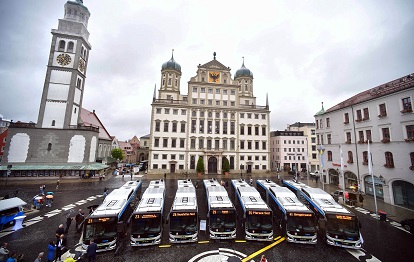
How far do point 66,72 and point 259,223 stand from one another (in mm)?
46973

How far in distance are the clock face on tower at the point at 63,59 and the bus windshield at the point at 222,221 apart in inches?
1796

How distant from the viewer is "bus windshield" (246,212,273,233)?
37.1 ft

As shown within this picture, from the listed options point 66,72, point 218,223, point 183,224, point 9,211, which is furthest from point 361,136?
point 66,72

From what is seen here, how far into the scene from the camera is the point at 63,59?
3759 centimetres

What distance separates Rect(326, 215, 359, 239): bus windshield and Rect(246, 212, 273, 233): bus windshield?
3.84m

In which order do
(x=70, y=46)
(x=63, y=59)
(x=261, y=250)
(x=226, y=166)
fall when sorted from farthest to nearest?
(x=226, y=166) < (x=70, y=46) < (x=63, y=59) < (x=261, y=250)

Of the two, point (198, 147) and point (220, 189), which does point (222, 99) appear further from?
point (220, 189)

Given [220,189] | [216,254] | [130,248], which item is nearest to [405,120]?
[220,189]

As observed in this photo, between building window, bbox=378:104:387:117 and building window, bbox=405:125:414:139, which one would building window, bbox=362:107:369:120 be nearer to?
building window, bbox=378:104:387:117

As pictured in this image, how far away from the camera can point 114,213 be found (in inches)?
427

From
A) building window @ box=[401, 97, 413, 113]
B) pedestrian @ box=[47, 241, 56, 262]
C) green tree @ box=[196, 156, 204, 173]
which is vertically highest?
building window @ box=[401, 97, 413, 113]

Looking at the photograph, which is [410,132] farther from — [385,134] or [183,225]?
[183,225]

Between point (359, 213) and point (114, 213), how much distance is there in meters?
23.2

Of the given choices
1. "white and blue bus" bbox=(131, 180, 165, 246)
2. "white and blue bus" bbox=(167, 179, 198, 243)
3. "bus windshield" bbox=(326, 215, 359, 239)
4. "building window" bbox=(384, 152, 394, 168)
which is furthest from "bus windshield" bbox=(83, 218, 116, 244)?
"building window" bbox=(384, 152, 394, 168)
